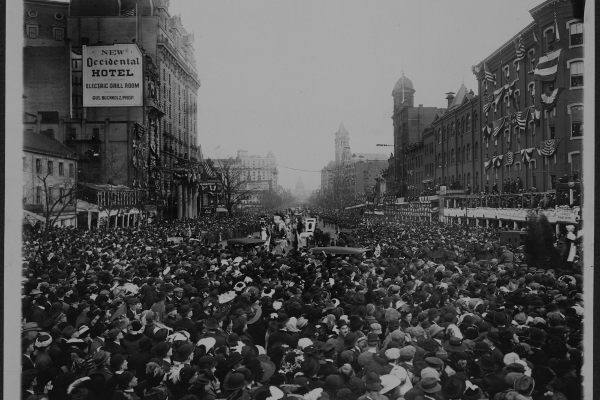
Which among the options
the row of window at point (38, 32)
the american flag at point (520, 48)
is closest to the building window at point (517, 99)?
the american flag at point (520, 48)

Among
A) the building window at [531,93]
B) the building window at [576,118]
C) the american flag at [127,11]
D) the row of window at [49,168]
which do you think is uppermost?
the american flag at [127,11]

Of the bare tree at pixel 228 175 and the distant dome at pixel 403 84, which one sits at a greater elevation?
the distant dome at pixel 403 84

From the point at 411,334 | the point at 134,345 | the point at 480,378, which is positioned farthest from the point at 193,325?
the point at 480,378

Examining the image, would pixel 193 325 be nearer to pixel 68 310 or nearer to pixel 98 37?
pixel 68 310

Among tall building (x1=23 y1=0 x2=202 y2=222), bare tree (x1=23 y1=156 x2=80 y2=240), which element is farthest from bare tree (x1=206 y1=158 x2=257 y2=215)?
bare tree (x1=23 y1=156 x2=80 y2=240)

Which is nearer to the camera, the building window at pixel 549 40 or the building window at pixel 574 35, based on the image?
the building window at pixel 574 35

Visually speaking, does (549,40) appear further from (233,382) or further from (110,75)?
(110,75)

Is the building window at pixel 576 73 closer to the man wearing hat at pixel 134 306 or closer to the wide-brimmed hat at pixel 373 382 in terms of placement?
the wide-brimmed hat at pixel 373 382
